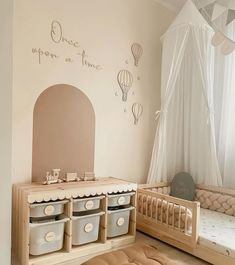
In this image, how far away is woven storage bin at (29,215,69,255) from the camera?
2.20m

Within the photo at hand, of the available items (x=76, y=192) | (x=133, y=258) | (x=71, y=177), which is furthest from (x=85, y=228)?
(x=133, y=258)

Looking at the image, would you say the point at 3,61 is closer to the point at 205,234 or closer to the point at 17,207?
the point at 17,207

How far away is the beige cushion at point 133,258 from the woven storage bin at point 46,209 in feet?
1.85

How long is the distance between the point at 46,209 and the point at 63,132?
2.74ft

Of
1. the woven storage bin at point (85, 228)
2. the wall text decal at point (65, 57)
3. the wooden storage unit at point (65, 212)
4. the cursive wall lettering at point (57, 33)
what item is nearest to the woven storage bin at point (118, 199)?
the wooden storage unit at point (65, 212)

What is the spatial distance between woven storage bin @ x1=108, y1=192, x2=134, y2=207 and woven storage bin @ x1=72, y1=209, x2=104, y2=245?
0.56 ft

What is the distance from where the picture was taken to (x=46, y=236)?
2254 mm

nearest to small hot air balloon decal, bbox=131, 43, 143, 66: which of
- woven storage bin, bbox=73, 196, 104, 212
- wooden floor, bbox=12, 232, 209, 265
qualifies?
woven storage bin, bbox=73, 196, 104, 212

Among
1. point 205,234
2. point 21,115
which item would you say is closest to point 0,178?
point 21,115

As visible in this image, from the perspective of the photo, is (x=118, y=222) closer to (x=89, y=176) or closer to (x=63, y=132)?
(x=89, y=176)

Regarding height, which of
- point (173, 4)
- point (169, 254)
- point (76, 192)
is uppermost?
point (173, 4)

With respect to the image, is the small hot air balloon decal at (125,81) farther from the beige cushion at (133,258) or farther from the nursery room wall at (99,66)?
the beige cushion at (133,258)

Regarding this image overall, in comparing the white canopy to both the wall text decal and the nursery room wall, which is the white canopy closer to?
the nursery room wall

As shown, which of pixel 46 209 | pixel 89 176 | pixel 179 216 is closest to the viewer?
pixel 46 209
